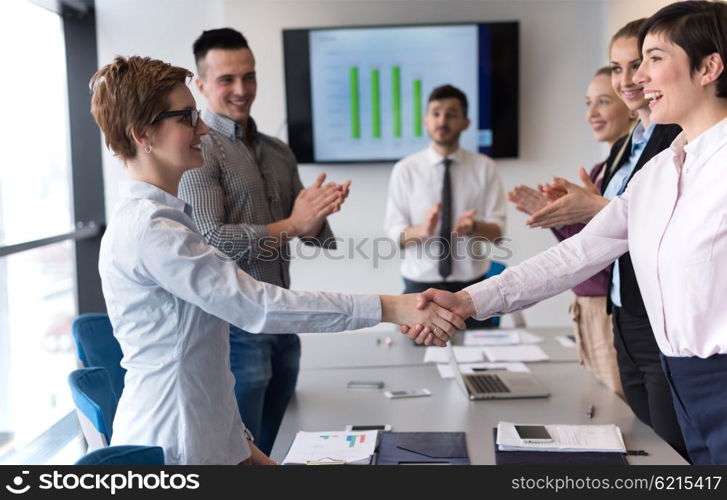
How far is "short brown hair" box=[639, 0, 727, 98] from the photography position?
5.87ft

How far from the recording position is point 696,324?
1.71m

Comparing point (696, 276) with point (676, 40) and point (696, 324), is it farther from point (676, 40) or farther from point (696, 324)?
point (676, 40)

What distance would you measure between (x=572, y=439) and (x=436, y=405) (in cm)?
56

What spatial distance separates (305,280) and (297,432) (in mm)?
3366

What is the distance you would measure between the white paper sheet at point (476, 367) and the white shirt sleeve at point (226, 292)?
3.87 ft

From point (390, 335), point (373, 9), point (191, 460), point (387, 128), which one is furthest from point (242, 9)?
point (191, 460)

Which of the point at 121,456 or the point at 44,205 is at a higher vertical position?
the point at 44,205

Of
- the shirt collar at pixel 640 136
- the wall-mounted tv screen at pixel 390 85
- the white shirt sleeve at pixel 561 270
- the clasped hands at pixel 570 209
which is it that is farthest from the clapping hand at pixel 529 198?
the wall-mounted tv screen at pixel 390 85

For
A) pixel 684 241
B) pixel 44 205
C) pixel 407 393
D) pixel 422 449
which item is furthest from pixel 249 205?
pixel 44 205

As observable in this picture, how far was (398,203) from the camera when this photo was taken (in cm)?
448

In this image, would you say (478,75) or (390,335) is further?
(478,75)

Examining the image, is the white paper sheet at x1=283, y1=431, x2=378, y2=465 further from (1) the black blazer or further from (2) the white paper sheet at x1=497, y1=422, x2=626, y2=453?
(1) the black blazer

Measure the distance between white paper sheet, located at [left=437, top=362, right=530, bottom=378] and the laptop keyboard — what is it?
0.14 meters

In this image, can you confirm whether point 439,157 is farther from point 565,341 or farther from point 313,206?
point 313,206
